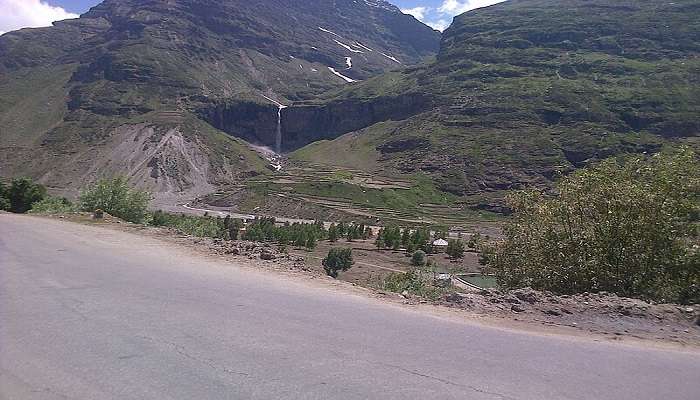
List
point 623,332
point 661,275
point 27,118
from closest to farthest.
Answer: point 623,332, point 661,275, point 27,118

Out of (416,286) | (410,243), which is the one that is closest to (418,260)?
(410,243)

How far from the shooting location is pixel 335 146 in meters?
163

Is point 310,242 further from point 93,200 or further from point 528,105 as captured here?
point 528,105

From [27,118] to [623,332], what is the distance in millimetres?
175876

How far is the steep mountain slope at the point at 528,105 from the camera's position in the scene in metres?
120

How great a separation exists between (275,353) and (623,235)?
986 centimetres

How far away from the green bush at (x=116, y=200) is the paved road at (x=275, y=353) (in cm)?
2142

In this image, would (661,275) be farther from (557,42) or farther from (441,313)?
(557,42)

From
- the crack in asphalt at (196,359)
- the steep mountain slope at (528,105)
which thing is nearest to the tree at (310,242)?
the crack in asphalt at (196,359)

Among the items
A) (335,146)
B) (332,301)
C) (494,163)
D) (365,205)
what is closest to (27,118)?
(335,146)

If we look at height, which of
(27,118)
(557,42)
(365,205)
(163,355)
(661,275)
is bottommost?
(163,355)

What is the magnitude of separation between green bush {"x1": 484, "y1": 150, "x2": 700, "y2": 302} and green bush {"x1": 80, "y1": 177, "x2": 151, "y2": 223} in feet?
74.4

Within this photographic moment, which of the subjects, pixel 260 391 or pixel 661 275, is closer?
pixel 260 391

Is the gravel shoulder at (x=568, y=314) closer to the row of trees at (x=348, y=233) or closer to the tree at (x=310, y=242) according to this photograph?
the tree at (x=310, y=242)
